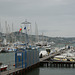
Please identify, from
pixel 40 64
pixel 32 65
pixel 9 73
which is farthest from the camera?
pixel 40 64

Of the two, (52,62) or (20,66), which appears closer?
(20,66)

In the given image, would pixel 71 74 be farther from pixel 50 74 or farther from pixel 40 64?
pixel 40 64

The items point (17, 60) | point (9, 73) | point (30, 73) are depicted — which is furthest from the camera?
point (30, 73)

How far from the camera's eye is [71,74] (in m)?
42.4

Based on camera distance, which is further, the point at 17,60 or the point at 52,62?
the point at 52,62

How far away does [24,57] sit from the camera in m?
37.6

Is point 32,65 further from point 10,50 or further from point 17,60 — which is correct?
point 10,50

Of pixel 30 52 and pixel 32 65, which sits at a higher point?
pixel 30 52

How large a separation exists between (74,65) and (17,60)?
76.4 feet

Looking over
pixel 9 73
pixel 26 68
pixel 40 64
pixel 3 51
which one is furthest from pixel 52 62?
pixel 3 51

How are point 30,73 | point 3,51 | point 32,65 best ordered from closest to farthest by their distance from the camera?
point 30,73 < point 32,65 < point 3,51

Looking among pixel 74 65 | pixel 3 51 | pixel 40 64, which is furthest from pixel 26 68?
pixel 3 51

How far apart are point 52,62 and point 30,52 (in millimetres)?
13329

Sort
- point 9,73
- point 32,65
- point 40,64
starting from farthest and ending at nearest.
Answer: point 40,64 → point 32,65 → point 9,73
